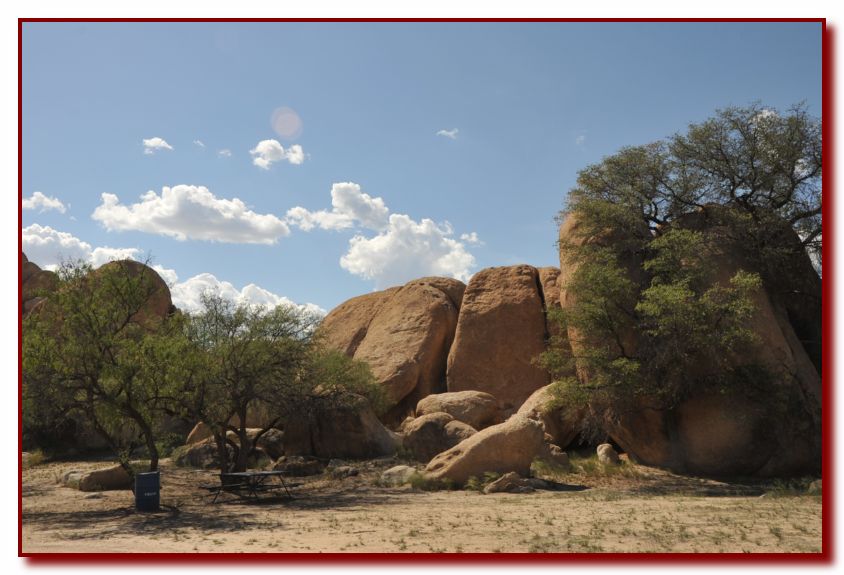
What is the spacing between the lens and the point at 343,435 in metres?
26.1

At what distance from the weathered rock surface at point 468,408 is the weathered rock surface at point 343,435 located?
80.9 inches

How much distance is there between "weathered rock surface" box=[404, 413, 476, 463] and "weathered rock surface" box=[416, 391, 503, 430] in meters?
1.98

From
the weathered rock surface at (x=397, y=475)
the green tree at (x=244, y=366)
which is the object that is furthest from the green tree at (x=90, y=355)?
the weathered rock surface at (x=397, y=475)

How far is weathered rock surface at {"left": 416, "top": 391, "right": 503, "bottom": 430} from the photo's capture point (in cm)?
2583

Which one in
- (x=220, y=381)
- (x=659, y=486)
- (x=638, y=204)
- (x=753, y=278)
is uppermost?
(x=638, y=204)

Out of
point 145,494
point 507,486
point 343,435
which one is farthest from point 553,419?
point 145,494

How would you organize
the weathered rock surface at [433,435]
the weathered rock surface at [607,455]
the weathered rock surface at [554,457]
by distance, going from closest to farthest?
the weathered rock surface at [554,457] < the weathered rock surface at [607,455] < the weathered rock surface at [433,435]

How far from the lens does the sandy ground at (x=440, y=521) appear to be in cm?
989

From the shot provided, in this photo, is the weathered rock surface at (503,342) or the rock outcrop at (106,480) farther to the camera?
the weathered rock surface at (503,342)

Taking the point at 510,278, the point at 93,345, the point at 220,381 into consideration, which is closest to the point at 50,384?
the point at 93,345

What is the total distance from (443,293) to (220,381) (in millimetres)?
19287

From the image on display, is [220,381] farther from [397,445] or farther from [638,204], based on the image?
[638,204]

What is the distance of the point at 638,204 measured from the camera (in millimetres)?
23359

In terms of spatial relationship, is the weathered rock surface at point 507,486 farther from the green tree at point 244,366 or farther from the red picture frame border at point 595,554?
the red picture frame border at point 595,554
